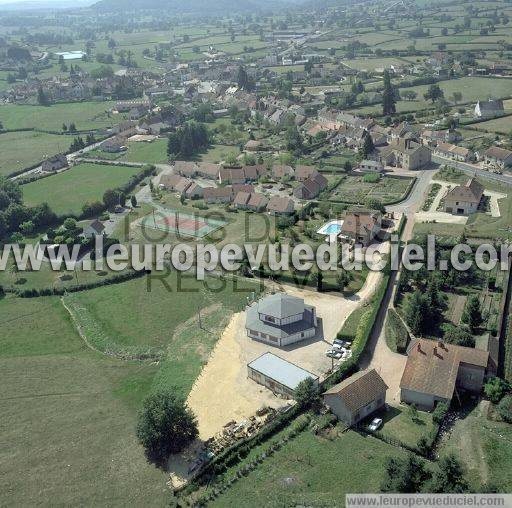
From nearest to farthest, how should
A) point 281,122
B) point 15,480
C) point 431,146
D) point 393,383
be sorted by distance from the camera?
point 15,480 < point 393,383 < point 431,146 < point 281,122

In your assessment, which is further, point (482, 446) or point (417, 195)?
point (417, 195)

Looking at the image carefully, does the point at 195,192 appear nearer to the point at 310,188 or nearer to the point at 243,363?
the point at 310,188

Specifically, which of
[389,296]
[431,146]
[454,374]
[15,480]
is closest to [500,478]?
[454,374]

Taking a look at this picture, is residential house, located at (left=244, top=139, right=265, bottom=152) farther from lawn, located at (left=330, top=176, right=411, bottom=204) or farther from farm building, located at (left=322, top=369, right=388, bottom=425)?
farm building, located at (left=322, top=369, right=388, bottom=425)

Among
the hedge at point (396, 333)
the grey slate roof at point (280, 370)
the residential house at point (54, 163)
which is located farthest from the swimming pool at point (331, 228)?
the residential house at point (54, 163)

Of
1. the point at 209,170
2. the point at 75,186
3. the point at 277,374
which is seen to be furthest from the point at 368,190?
the point at 75,186

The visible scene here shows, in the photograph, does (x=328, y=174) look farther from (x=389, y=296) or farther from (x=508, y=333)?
(x=508, y=333)
